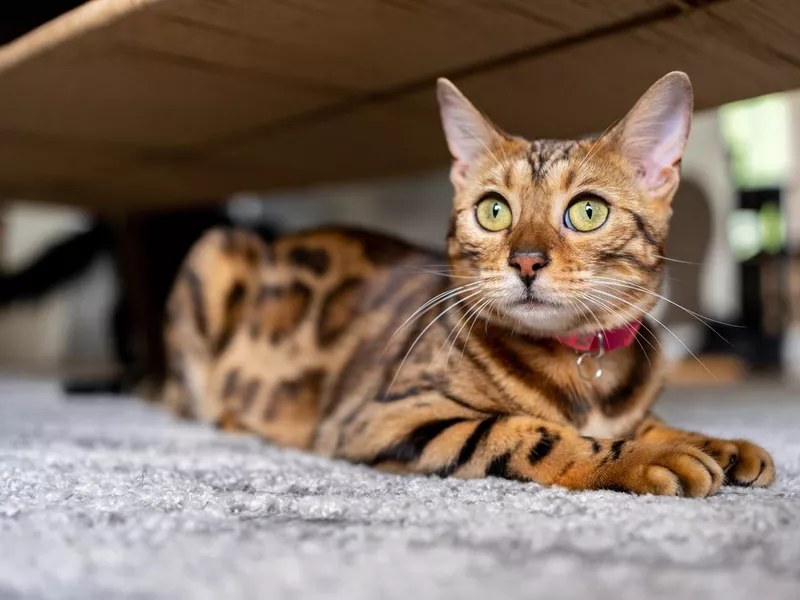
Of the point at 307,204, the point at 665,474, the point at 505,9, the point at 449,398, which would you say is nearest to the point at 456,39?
the point at 505,9

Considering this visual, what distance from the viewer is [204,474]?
998mm

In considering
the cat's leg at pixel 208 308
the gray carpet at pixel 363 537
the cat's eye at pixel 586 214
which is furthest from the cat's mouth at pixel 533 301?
the cat's leg at pixel 208 308

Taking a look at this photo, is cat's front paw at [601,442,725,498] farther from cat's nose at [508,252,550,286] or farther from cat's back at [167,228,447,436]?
cat's back at [167,228,447,436]

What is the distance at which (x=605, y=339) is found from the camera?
40.5 inches

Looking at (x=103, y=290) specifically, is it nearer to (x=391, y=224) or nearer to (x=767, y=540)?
(x=391, y=224)

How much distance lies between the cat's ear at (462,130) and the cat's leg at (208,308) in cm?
62

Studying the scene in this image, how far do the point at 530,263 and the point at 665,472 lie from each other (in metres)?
0.28

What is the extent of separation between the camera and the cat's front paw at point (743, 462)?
0.88m

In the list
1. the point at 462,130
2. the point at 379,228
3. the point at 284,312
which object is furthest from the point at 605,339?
Answer: the point at 379,228

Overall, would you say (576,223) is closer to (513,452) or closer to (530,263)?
(530,263)

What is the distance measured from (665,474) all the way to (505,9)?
64cm

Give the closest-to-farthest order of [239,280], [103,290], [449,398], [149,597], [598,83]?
[149,597] < [449,398] < [598,83] < [239,280] < [103,290]

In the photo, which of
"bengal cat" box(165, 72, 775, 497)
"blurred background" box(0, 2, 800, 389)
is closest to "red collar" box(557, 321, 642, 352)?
"bengal cat" box(165, 72, 775, 497)

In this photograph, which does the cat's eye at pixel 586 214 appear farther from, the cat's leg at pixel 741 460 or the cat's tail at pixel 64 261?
the cat's tail at pixel 64 261
